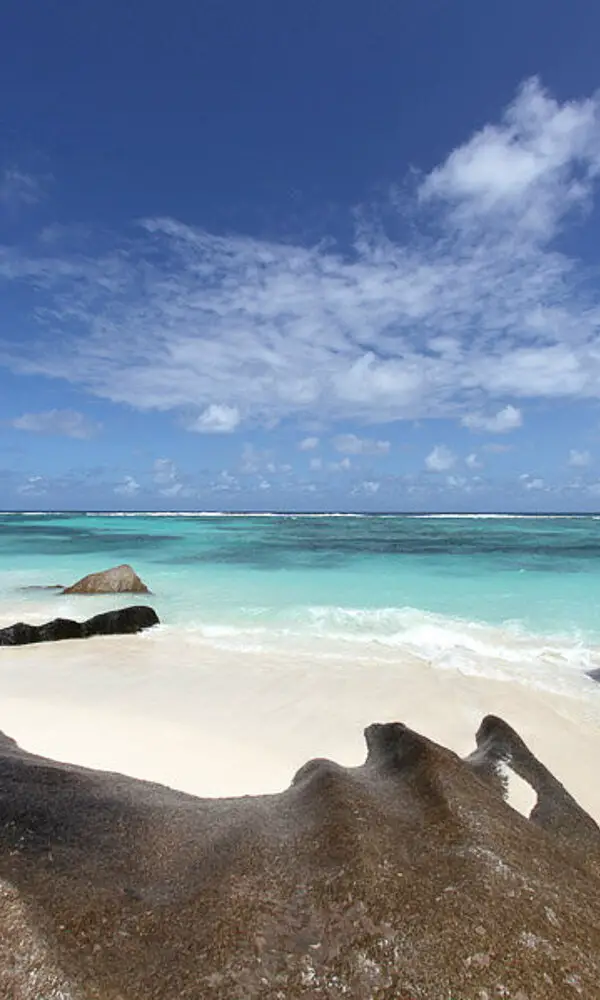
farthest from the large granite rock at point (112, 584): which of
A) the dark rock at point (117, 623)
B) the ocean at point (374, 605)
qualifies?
the dark rock at point (117, 623)

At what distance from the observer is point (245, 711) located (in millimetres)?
6211

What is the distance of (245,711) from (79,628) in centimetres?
→ 513

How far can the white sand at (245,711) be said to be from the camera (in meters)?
4.69

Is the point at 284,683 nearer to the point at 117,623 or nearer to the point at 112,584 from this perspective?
the point at 117,623

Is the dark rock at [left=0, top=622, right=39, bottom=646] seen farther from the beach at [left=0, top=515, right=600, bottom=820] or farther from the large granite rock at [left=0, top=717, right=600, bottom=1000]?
the large granite rock at [left=0, top=717, right=600, bottom=1000]

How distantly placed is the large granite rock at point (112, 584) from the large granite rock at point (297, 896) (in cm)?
1315

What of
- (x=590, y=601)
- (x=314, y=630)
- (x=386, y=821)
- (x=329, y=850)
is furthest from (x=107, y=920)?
(x=590, y=601)

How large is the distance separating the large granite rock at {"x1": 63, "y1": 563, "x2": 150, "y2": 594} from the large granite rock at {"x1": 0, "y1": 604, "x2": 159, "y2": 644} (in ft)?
16.4

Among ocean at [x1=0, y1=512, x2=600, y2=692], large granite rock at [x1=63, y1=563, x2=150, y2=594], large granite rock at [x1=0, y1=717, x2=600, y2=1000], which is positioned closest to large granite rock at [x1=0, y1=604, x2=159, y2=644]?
ocean at [x1=0, y1=512, x2=600, y2=692]

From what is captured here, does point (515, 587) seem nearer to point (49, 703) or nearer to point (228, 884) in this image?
point (49, 703)

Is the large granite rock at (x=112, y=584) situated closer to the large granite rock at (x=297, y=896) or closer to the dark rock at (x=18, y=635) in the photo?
the dark rock at (x=18, y=635)

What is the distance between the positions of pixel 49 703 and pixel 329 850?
5.13 metres

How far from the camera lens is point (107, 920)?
1.83m

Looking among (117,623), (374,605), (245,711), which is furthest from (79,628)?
(374,605)
